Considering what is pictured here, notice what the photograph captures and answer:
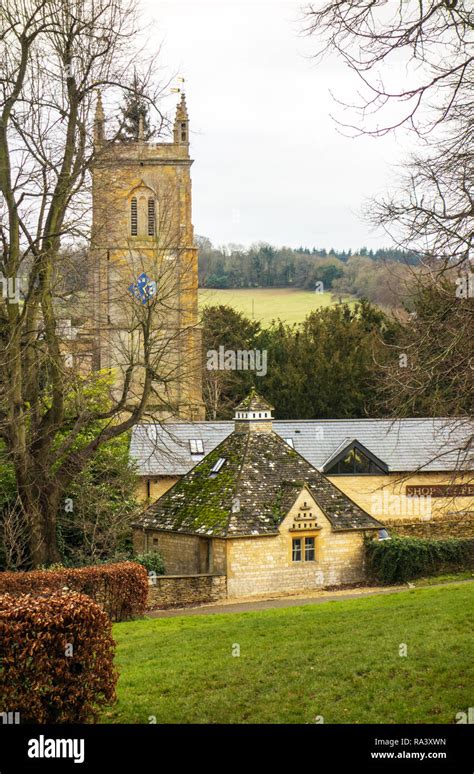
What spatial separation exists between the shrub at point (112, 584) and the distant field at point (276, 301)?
6320 cm

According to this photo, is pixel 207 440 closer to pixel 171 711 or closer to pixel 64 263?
pixel 64 263

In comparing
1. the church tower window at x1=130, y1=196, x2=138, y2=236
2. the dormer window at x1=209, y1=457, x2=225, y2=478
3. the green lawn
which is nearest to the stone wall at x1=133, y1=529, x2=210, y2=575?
the dormer window at x1=209, y1=457, x2=225, y2=478

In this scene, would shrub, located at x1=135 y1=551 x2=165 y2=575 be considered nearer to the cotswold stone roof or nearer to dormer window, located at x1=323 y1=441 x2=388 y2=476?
the cotswold stone roof

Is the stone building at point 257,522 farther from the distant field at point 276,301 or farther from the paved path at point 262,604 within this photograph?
the distant field at point 276,301

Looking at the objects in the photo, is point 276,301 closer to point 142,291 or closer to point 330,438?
point 330,438

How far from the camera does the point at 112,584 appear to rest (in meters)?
25.3

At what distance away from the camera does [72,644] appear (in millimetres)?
12234

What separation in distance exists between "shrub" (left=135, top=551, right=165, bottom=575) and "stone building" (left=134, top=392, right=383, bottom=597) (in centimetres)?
122

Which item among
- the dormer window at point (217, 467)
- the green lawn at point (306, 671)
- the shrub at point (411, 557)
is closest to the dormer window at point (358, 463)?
the shrub at point (411, 557)

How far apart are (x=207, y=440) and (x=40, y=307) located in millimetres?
20295

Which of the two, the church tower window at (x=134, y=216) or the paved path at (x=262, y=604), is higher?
the church tower window at (x=134, y=216)

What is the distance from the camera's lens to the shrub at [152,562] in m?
30.4

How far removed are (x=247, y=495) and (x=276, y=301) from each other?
225 ft
